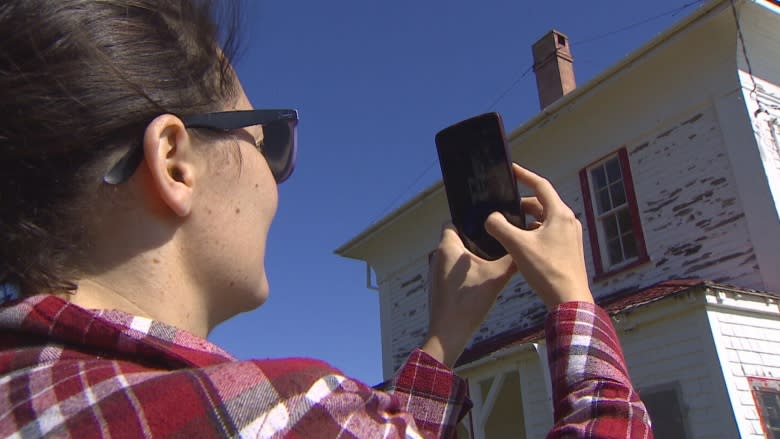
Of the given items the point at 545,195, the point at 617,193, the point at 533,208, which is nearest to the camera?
the point at 545,195

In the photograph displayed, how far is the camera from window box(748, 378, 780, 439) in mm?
7340

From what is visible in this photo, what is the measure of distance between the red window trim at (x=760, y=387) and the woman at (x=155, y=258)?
→ 279 inches

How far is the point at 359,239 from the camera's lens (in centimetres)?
1650

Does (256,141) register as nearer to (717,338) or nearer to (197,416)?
(197,416)

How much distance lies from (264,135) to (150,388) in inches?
27.0

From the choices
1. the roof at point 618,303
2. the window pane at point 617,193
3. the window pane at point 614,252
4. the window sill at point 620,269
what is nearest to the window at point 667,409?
the roof at point 618,303

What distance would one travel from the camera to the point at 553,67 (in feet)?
45.8

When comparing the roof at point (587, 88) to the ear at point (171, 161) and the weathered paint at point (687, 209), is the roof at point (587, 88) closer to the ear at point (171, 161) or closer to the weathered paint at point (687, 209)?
the weathered paint at point (687, 209)

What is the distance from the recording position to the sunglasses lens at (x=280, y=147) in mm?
1387

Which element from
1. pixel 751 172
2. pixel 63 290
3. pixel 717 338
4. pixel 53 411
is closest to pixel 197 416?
pixel 53 411

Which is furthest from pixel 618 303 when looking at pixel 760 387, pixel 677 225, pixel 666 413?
pixel 760 387

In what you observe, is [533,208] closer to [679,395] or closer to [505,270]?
[505,270]

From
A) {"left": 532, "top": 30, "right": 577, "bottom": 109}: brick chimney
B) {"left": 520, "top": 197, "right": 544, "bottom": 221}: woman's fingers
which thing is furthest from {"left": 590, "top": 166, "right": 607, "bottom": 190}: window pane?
{"left": 520, "top": 197, "right": 544, "bottom": 221}: woman's fingers

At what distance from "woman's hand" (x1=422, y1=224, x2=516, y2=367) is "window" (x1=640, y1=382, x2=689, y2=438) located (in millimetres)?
7054
